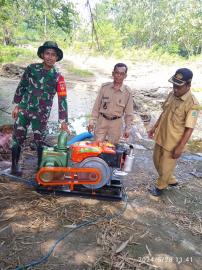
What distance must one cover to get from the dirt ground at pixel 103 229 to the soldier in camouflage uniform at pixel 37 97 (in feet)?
2.40

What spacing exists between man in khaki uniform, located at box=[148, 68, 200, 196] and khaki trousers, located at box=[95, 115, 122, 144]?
573 millimetres

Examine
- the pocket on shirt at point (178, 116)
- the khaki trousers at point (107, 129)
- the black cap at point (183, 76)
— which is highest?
the black cap at point (183, 76)

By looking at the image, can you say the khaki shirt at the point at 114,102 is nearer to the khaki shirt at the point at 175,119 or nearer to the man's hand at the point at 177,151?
the khaki shirt at the point at 175,119

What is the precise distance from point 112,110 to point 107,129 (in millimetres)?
336

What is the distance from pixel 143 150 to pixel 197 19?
31517 millimetres

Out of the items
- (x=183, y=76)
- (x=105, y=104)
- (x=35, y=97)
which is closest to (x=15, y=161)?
(x=35, y=97)

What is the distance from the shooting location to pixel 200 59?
94.6 feet

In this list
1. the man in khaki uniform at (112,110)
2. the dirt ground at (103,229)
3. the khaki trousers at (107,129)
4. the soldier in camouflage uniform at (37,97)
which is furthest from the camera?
the khaki trousers at (107,129)

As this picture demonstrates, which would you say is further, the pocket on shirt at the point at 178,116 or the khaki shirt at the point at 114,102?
the khaki shirt at the point at 114,102

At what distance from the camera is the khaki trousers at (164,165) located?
4332mm

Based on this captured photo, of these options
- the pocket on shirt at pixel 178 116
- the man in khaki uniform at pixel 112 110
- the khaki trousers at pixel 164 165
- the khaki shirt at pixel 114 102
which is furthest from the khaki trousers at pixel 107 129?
the pocket on shirt at pixel 178 116

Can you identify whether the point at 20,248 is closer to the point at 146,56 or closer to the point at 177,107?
the point at 177,107

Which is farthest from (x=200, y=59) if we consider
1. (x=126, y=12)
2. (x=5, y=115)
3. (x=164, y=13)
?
(x=5, y=115)

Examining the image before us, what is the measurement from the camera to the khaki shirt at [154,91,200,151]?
13.1 ft
